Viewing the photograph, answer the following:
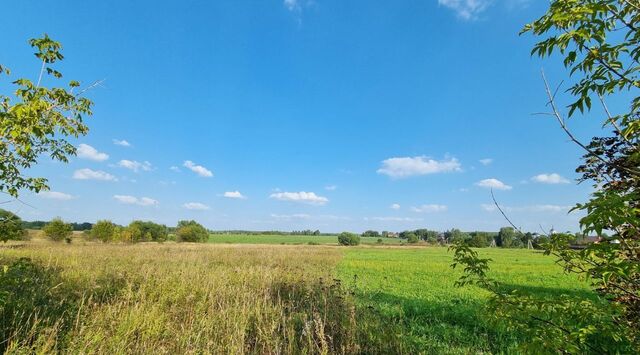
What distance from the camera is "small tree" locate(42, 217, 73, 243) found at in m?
48.1

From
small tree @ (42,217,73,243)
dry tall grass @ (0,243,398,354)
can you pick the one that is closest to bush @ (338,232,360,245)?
small tree @ (42,217,73,243)

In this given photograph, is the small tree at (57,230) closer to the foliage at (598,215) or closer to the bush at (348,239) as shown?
the foliage at (598,215)

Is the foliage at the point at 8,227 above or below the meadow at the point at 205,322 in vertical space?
above

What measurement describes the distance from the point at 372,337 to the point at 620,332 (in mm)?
4022

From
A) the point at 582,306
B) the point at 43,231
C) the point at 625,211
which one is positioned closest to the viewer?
the point at 625,211

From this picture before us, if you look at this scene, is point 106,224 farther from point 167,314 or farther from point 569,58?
point 569,58

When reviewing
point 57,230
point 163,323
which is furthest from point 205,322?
point 57,230

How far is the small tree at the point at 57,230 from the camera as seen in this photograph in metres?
48.1

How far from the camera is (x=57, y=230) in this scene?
4822 cm

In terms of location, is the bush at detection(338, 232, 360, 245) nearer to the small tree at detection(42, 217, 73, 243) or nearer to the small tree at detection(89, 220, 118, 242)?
the small tree at detection(89, 220, 118, 242)

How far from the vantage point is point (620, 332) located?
302 centimetres

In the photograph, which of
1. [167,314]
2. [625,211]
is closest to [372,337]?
[167,314]

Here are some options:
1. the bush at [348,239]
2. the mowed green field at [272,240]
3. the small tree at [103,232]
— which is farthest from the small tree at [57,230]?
the bush at [348,239]

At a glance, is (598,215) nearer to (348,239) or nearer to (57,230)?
(57,230)
